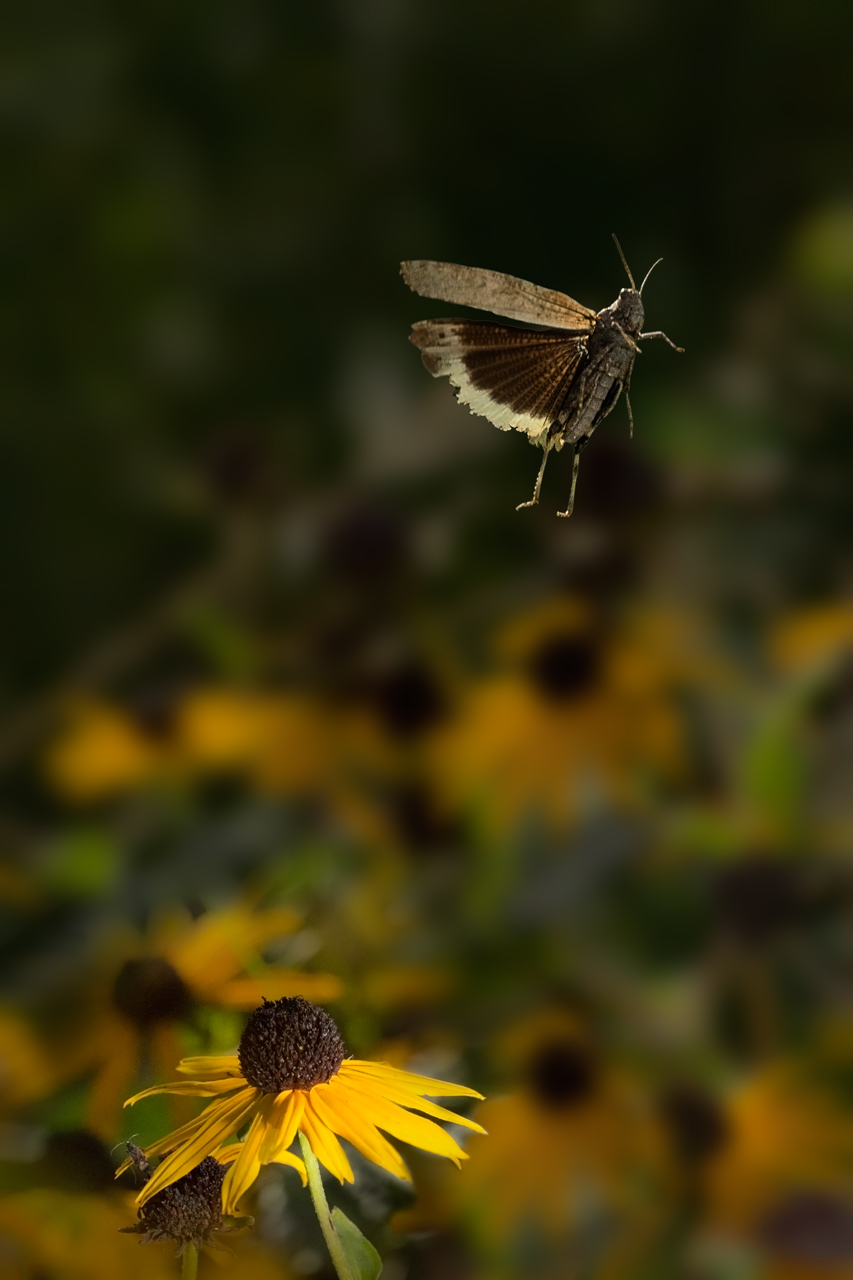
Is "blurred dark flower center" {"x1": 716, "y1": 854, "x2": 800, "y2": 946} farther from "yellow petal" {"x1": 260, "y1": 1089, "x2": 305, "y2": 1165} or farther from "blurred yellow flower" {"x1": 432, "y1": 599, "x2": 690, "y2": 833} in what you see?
"yellow petal" {"x1": 260, "y1": 1089, "x2": 305, "y2": 1165}

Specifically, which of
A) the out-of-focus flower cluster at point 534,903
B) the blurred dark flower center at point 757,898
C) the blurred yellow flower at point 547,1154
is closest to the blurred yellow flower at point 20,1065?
the out-of-focus flower cluster at point 534,903

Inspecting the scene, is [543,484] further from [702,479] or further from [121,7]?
[121,7]

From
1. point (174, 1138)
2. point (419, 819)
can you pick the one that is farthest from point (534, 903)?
point (174, 1138)

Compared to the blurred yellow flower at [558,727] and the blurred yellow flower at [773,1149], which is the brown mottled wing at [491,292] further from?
the blurred yellow flower at [773,1149]

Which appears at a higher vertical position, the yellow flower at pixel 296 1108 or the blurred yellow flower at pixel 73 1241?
the yellow flower at pixel 296 1108

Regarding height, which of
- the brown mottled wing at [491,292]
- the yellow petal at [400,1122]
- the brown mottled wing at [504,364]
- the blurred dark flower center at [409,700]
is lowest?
the yellow petal at [400,1122]
